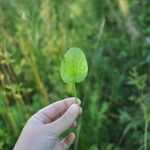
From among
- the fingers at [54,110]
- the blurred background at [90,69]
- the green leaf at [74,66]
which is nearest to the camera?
the green leaf at [74,66]

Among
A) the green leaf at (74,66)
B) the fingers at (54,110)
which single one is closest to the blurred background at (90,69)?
the fingers at (54,110)

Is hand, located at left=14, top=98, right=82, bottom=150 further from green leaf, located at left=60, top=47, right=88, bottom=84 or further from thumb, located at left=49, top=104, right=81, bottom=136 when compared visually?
green leaf, located at left=60, top=47, right=88, bottom=84

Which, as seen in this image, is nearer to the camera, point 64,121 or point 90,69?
point 64,121

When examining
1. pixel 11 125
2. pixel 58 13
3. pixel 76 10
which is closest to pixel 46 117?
pixel 11 125

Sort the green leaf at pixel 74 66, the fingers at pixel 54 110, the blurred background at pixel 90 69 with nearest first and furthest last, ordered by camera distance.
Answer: the green leaf at pixel 74 66
the fingers at pixel 54 110
the blurred background at pixel 90 69

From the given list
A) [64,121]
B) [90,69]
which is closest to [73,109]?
[64,121]

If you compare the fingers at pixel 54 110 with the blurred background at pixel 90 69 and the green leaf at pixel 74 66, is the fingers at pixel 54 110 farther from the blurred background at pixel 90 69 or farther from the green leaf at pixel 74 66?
the blurred background at pixel 90 69

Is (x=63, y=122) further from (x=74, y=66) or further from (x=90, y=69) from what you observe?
(x=90, y=69)

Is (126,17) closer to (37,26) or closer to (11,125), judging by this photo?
(37,26)
